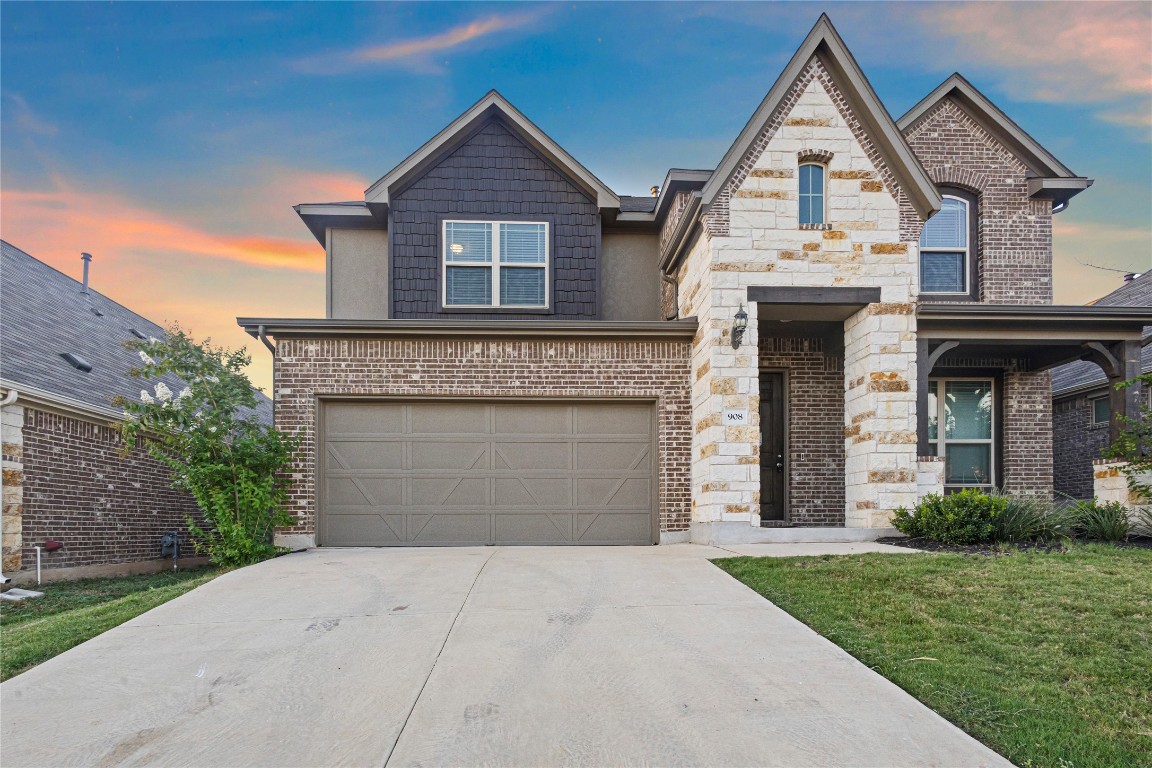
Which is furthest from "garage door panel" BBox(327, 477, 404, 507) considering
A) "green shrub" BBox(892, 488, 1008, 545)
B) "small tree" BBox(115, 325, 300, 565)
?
"green shrub" BBox(892, 488, 1008, 545)

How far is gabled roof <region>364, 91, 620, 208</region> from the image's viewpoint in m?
12.2

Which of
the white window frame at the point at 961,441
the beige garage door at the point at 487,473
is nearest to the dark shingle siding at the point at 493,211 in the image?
the beige garage door at the point at 487,473

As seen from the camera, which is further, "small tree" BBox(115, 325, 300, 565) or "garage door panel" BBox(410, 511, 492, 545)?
"garage door panel" BBox(410, 511, 492, 545)

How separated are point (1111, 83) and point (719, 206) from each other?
9.79 metres

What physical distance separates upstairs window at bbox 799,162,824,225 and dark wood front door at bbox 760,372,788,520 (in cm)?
287

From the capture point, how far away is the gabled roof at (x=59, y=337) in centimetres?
1035

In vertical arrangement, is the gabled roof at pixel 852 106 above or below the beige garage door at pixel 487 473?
above

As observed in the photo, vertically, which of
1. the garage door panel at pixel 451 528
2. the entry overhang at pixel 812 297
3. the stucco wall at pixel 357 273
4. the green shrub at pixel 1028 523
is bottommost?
the garage door panel at pixel 451 528

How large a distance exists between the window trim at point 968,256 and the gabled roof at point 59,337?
1387cm

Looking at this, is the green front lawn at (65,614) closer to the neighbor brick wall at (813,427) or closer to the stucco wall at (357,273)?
the stucco wall at (357,273)

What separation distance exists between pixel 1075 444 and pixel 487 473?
12755mm

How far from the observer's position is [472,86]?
43.5 feet

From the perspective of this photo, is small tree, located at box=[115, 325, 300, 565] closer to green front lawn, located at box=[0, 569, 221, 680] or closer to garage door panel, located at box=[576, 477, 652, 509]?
green front lawn, located at box=[0, 569, 221, 680]

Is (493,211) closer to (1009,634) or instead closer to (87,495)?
(87,495)
